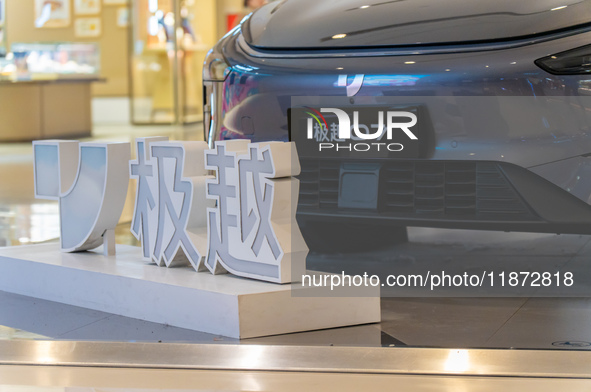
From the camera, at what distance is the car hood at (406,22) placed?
6.77ft

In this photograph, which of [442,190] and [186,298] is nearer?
[186,298]

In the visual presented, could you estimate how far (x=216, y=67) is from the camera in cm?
250

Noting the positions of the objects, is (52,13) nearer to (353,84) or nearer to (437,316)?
(353,84)

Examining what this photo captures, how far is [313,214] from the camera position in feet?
7.66

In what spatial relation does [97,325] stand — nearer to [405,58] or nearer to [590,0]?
[405,58]

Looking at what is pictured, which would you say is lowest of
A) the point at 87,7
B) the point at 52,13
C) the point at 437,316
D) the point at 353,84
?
the point at 437,316

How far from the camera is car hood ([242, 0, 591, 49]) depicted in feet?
6.77

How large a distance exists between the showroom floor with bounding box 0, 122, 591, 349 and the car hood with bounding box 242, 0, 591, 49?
28.3 inches

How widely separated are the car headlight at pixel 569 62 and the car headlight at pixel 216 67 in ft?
3.12

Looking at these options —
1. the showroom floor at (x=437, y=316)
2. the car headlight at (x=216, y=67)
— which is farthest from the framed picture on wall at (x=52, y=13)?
the showroom floor at (x=437, y=316)

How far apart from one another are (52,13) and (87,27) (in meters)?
0.66

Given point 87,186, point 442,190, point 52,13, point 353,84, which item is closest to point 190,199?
point 87,186

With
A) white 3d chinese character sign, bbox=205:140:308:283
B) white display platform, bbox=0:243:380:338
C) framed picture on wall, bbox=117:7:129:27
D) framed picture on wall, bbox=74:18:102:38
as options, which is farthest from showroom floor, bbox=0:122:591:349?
framed picture on wall, bbox=117:7:129:27

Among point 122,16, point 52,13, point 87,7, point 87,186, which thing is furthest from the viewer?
point 122,16
